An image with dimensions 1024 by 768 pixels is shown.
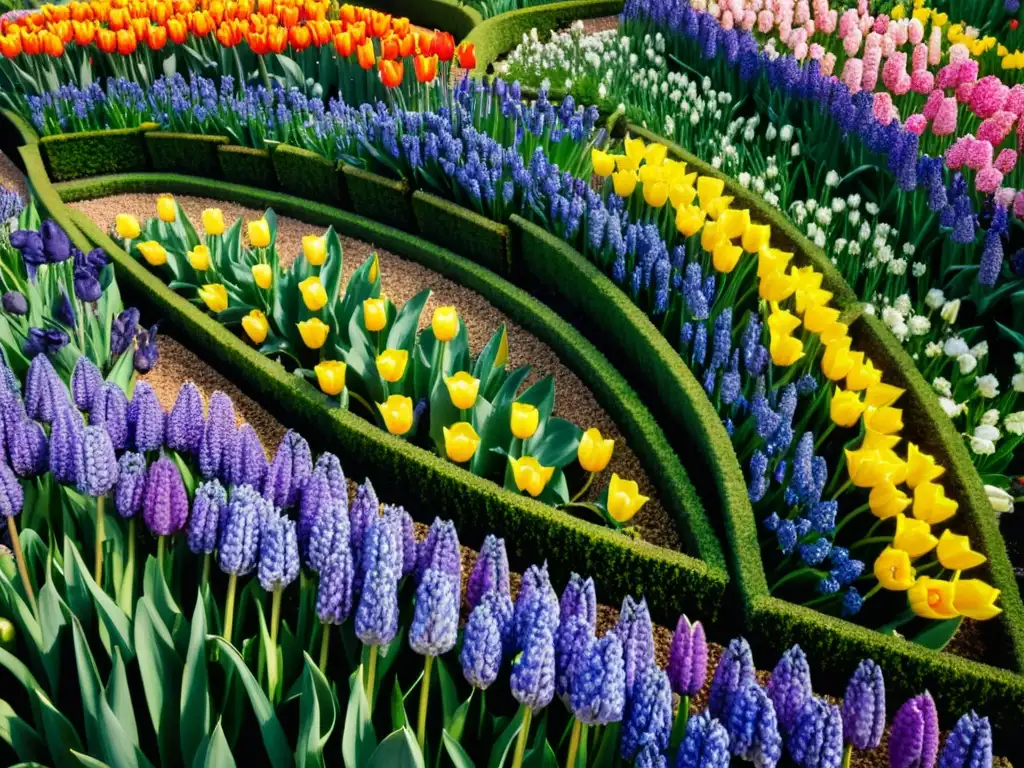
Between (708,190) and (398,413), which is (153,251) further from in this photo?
(708,190)

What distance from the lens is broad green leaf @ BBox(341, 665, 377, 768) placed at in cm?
232

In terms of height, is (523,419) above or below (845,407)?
below

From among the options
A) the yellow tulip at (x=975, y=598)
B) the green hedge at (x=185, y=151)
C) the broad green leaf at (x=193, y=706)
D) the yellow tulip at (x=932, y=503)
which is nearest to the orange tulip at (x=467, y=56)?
the green hedge at (x=185, y=151)

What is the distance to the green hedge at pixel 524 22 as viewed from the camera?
11.5 metres

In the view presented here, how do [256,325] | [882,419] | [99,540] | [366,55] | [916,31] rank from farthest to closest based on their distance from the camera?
[366,55], [916,31], [256,325], [882,419], [99,540]

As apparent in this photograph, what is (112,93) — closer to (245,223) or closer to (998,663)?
(245,223)

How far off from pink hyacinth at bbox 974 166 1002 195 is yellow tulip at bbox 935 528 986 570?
3.01m

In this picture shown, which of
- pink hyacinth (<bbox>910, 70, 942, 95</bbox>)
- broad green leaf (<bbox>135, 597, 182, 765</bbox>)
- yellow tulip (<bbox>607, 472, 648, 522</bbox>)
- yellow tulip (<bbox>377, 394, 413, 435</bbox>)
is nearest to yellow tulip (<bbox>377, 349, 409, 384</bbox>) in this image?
yellow tulip (<bbox>377, 394, 413, 435</bbox>)

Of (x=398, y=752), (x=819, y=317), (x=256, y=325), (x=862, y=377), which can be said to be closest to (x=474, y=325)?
(x=256, y=325)

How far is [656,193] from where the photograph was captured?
5.50 meters

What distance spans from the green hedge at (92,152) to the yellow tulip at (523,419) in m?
6.48

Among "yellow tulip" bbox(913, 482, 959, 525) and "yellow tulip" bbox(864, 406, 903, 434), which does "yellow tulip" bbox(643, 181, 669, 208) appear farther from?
"yellow tulip" bbox(913, 482, 959, 525)

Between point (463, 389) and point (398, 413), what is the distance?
Result: 33cm

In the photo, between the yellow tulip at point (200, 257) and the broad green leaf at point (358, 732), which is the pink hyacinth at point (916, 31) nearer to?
the yellow tulip at point (200, 257)
